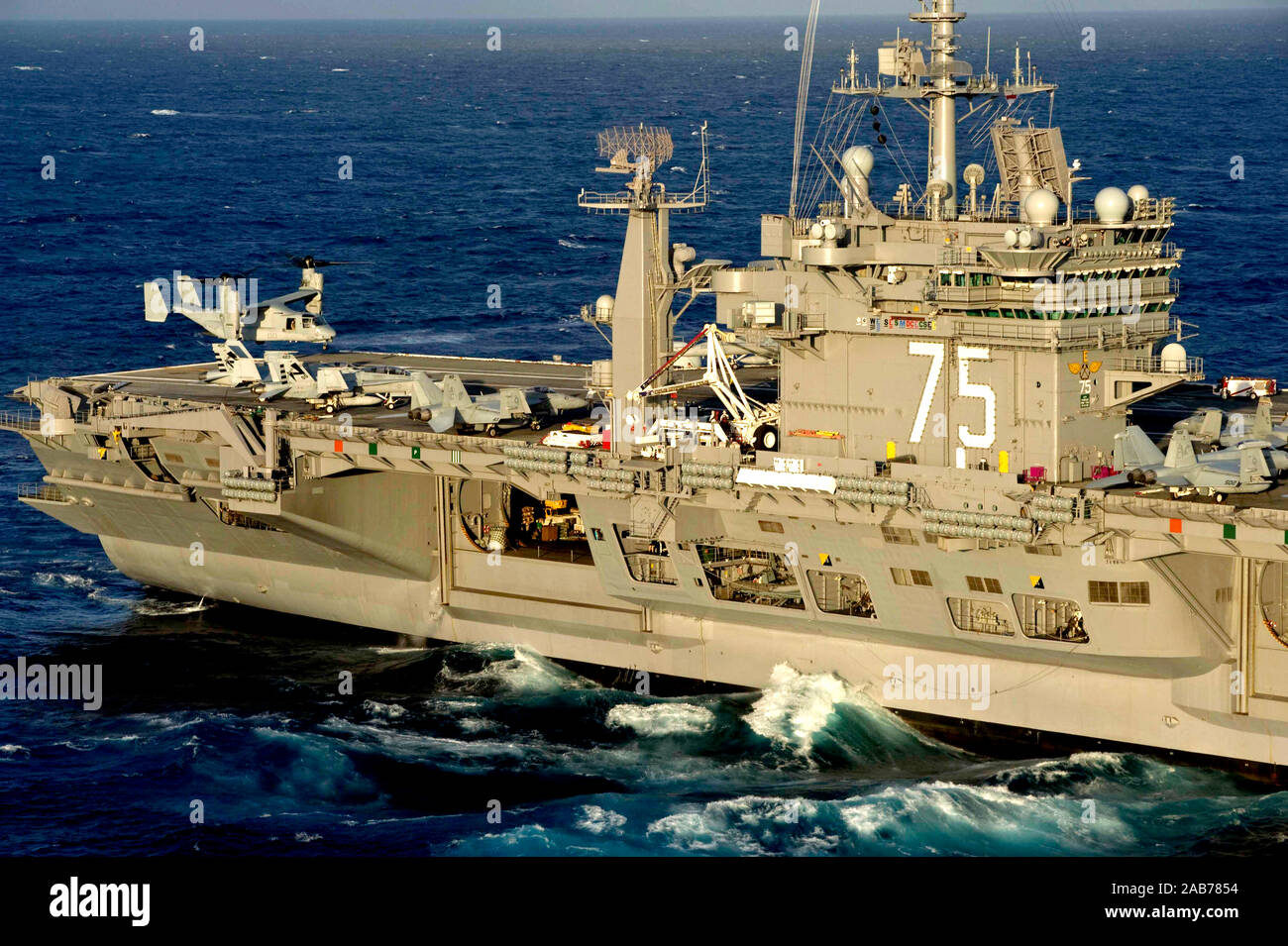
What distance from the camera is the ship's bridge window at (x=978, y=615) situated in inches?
1316

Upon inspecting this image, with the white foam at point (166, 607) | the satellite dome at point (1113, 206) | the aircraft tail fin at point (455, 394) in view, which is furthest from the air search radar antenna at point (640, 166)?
the white foam at point (166, 607)

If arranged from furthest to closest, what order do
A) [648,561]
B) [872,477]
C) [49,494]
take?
1. [49,494]
2. [648,561]
3. [872,477]

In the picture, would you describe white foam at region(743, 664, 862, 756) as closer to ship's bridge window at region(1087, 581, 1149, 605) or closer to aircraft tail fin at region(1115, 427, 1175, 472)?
ship's bridge window at region(1087, 581, 1149, 605)

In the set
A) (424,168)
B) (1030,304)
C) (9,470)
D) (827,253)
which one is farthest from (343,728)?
(424,168)

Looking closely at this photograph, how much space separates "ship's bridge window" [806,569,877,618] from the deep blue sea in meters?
1.53

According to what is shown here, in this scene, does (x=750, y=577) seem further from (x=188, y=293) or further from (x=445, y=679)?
(x=188, y=293)

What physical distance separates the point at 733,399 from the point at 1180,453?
9.49m

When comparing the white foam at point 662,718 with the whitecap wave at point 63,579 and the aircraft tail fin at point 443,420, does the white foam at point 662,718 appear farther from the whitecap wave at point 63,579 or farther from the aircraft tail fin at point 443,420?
the whitecap wave at point 63,579

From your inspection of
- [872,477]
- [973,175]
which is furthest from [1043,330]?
[973,175]

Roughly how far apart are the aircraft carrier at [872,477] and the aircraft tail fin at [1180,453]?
7.1 inches

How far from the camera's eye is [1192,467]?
31.5 m

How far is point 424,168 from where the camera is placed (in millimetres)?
116688

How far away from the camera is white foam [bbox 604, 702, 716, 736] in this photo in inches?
1390
